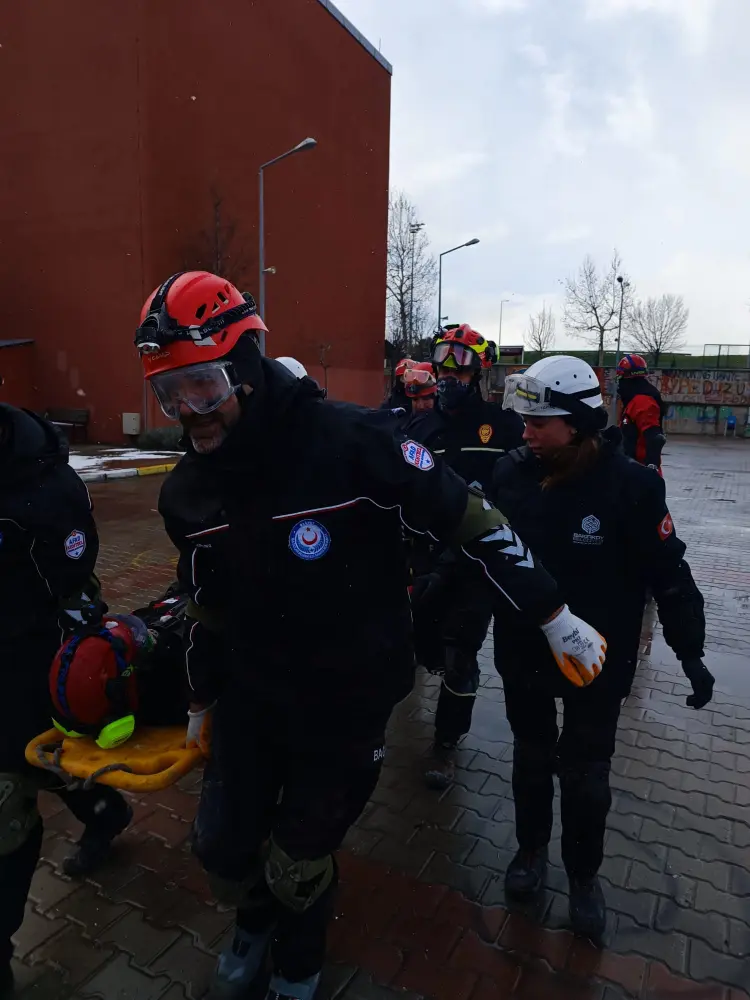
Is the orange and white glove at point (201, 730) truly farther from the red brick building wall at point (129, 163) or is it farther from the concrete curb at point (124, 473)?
the red brick building wall at point (129, 163)

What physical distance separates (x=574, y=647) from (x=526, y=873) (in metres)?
1.24

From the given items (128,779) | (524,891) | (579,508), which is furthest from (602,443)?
(128,779)

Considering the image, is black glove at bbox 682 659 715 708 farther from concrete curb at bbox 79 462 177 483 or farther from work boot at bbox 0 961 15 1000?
concrete curb at bbox 79 462 177 483

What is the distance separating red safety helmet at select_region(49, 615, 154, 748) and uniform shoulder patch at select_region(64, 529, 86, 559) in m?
0.27

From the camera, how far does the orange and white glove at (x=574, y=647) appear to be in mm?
2148

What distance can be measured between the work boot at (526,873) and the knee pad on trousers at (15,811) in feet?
5.87

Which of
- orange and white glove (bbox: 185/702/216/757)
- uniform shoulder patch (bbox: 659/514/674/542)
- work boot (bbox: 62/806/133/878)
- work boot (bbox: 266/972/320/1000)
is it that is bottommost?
work boot (bbox: 62/806/133/878)

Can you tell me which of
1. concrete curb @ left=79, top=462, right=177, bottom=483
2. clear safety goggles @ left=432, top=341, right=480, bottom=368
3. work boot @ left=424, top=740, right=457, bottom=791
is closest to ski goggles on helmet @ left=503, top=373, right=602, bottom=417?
clear safety goggles @ left=432, top=341, right=480, bottom=368

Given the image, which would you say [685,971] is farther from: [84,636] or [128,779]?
[84,636]

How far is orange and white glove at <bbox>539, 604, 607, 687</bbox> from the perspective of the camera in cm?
215

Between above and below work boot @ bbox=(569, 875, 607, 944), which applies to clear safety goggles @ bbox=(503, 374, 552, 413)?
above

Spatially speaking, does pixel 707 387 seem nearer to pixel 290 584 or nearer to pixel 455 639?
pixel 455 639

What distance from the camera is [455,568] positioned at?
12.1 feet

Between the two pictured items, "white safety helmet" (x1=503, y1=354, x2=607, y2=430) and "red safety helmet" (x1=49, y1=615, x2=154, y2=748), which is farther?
"white safety helmet" (x1=503, y1=354, x2=607, y2=430)
